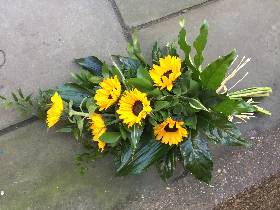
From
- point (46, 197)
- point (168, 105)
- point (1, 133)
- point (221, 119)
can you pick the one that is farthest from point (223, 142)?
point (1, 133)

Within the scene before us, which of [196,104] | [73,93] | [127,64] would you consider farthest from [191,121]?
[73,93]

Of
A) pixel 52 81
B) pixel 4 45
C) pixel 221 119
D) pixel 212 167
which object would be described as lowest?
pixel 212 167

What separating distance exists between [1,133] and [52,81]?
0.38 meters

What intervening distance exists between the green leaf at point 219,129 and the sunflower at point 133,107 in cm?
31

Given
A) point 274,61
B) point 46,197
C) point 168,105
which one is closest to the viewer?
point 168,105

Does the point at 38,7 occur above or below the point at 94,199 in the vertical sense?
above

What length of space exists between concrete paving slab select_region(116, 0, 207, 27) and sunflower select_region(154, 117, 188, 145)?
28.5 inches

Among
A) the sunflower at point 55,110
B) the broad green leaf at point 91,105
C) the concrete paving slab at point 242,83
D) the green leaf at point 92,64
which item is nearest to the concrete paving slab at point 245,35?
the concrete paving slab at point 242,83

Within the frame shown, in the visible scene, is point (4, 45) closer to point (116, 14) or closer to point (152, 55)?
point (116, 14)

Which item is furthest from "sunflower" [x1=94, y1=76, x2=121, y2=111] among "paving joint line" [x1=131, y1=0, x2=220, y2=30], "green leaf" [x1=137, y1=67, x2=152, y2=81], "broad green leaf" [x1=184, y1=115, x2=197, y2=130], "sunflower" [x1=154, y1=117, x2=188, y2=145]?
"paving joint line" [x1=131, y1=0, x2=220, y2=30]

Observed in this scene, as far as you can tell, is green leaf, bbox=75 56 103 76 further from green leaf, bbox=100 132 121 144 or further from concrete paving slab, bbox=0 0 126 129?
green leaf, bbox=100 132 121 144

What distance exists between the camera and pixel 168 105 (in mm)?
2258

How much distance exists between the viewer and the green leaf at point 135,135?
7.34 feet

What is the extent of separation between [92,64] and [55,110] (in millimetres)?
383
